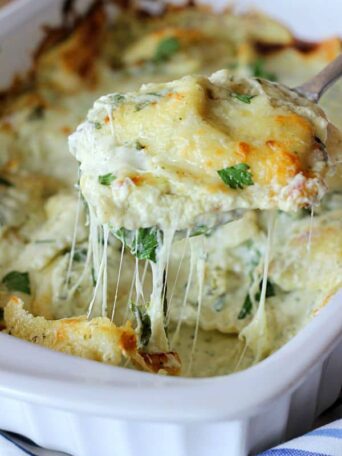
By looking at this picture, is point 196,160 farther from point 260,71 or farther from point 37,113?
point 260,71

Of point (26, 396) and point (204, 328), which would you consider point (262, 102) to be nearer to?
point (204, 328)

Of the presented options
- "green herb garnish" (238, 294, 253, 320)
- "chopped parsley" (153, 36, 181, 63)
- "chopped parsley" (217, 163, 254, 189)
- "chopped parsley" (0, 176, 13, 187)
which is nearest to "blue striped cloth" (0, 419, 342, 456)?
"green herb garnish" (238, 294, 253, 320)

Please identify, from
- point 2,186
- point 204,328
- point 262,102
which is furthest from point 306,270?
point 2,186

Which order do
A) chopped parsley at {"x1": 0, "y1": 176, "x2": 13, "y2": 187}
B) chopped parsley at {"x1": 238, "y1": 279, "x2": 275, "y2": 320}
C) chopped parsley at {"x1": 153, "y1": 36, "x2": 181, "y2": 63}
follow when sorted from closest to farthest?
chopped parsley at {"x1": 238, "y1": 279, "x2": 275, "y2": 320}, chopped parsley at {"x1": 0, "y1": 176, "x2": 13, "y2": 187}, chopped parsley at {"x1": 153, "y1": 36, "x2": 181, "y2": 63}

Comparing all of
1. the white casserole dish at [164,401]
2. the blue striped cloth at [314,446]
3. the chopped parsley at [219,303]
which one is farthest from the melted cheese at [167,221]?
the blue striped cloth at [314,446]

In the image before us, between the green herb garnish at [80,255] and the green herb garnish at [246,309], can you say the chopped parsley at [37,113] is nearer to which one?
the green herb garnish at [80,255]

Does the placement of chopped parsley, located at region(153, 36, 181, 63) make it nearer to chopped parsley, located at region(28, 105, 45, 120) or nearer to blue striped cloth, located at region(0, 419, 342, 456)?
chopped parsley, located at region(28, 105, 45, 120)

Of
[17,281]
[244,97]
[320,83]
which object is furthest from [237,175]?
[17,281]
